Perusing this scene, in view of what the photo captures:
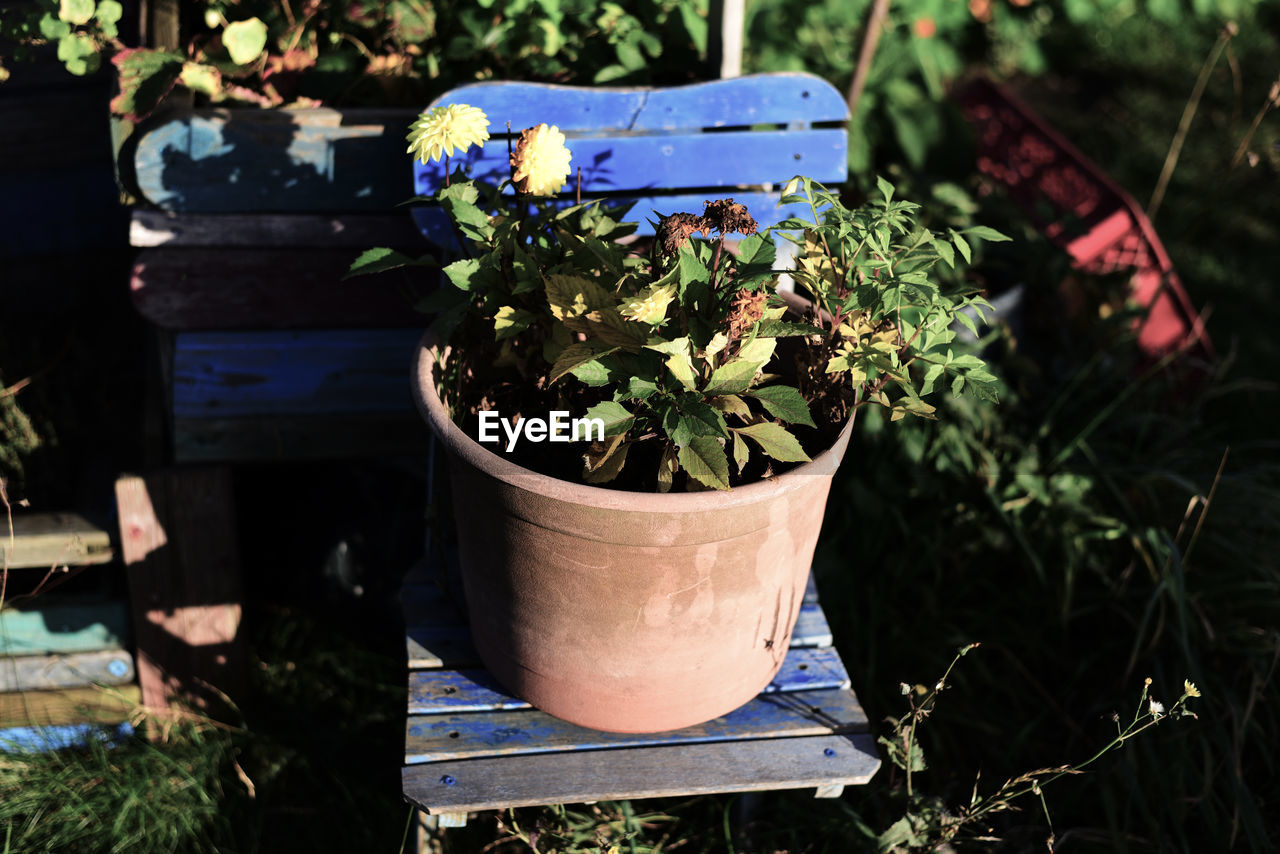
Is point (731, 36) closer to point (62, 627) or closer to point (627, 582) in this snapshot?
point (627, 582)

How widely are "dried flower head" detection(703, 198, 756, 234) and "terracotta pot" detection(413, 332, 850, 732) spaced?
365 mm

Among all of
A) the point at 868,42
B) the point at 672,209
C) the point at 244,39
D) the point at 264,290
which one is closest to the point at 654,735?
the point at 672,209

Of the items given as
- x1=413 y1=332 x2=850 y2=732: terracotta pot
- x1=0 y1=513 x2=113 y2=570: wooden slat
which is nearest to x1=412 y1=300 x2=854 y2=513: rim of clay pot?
x1=413 y1=332 x2=850 y2=732: terracotta pot

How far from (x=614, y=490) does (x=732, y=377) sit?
0.23 m

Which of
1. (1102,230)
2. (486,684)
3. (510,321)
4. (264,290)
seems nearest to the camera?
(510,321)

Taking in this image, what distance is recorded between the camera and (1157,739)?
2.21 meters

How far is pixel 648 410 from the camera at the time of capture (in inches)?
61.8

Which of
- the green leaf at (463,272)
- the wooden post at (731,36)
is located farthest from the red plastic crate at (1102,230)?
the green leaf at (463,272)

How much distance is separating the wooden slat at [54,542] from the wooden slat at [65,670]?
0.75 ft

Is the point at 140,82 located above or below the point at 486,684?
above

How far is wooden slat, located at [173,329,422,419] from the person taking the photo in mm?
2271

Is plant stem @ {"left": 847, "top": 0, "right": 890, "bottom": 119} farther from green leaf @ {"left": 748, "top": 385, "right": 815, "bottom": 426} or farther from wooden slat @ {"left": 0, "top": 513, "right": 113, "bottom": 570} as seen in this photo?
wooden slat @ {"left": 0, "top": 513, "right": 113, "bottom": 570}

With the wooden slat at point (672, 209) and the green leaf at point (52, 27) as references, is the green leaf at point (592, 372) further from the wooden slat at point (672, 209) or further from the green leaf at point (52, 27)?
the green leaf at point (52, 27)

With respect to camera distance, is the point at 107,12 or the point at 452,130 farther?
the point at 107,12
